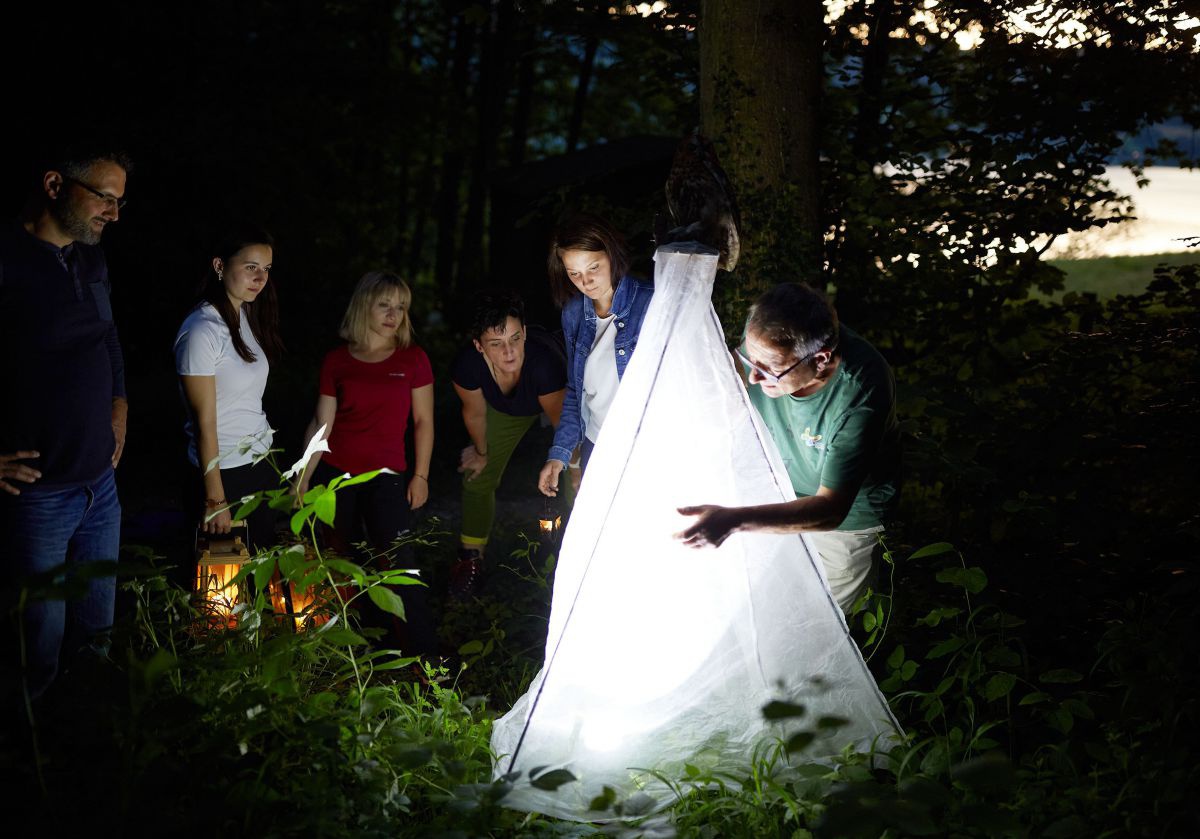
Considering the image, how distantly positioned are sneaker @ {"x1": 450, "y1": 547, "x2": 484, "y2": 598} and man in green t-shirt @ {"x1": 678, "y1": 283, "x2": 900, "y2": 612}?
250cm

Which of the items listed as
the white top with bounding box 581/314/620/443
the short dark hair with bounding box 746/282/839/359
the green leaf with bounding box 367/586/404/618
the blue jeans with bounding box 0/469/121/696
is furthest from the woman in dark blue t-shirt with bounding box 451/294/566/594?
the green leaf with bounding box 367/586/404/618

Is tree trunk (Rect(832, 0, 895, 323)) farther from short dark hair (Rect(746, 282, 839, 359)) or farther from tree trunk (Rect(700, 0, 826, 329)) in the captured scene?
short dark hair (Rect(746, 282, 839, 359))

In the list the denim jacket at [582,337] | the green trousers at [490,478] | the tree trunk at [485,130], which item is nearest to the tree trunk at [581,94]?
the tree trunk at [485,130]

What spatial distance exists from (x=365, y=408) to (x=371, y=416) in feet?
0.16

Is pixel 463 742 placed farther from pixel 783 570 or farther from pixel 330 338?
pixel 330 338

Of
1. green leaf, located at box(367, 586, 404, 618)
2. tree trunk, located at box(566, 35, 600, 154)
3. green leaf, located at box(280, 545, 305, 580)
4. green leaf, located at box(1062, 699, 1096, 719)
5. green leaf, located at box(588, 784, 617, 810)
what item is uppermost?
tree trunk, located at box(566, 35, 600, 154)

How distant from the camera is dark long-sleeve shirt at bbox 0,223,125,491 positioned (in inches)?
118

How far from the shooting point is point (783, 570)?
2.80 m

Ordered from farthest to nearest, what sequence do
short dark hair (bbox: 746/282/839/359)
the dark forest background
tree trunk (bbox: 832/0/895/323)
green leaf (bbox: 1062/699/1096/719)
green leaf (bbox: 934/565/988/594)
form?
tree trunk (bbox: 832/0/895/323), green leaf (bbox: 934/565/988/594), short dark hair (bbox: 746/282/839/359), green leaf (bbox: 1062/699/1096/719), the dark forest background

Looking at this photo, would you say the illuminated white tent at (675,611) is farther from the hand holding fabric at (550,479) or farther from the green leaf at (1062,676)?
the hand holding fabric at (550,479)

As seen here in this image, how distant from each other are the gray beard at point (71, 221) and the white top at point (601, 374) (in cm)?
193

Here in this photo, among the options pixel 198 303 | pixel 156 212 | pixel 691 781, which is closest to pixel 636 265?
pixel 198 303

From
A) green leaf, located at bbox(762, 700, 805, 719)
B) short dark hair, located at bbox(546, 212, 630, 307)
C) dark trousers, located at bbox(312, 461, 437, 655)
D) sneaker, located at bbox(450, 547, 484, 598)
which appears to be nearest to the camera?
green leaf, located at bbox(762, 700, 805, 719)

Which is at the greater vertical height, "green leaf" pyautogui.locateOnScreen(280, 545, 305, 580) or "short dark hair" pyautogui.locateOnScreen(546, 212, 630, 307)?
"short dark hair" pyautogui.locateOnScreen(546, 212, 630, 307)
